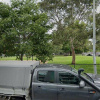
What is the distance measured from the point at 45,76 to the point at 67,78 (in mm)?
738

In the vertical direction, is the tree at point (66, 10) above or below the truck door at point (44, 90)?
above

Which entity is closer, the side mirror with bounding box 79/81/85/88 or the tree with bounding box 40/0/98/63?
the side mirror with bounding box 79/81/85/88

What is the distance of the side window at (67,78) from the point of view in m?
4.02

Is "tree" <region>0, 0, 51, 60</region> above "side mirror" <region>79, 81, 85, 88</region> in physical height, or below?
above

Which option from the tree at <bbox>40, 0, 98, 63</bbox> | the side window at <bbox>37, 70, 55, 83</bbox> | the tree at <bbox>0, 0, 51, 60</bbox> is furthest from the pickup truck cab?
the tree at <bbox>40, 0, 98, 63</bbox>

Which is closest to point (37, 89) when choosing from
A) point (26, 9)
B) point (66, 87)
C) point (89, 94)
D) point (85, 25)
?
point (66, 87)

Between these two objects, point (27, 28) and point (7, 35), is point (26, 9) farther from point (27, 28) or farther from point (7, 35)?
point (7, 35)

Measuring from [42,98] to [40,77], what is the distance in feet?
2.20

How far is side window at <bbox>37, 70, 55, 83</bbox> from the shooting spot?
4120 millimetres

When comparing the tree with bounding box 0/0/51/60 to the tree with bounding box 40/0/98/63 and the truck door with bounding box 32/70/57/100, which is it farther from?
the tree with bounding box 40/0/98/63

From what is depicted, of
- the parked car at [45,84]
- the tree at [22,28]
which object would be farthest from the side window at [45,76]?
the tree at [22,28]

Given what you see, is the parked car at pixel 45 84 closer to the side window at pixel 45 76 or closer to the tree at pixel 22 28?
the side window at pixel 45 76

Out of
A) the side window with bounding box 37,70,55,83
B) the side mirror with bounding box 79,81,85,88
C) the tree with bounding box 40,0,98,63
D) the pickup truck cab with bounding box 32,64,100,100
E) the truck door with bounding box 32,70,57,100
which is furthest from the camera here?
the tree with bounding box 40,0,98,63

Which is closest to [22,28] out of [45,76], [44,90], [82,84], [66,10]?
[45,76]
